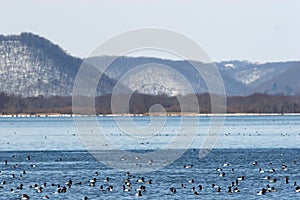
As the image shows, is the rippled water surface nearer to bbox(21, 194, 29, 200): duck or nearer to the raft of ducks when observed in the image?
the raft of ducks

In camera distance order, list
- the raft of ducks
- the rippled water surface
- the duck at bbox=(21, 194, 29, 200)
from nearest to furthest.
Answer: the duck at bbox=(21, 194, 29, 200), the raft of ducks, the rippled water surface

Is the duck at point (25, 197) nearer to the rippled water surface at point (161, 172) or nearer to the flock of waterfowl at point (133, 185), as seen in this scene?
the flock of waterfowl at point (133, 185)

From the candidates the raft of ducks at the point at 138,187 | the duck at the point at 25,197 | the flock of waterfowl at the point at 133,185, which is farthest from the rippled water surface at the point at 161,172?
the duck at the point at 25,197

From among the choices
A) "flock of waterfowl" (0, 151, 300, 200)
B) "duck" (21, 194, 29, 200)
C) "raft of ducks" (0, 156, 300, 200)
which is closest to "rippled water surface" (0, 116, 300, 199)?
"flock of waterfowl" (0, 151, 300, 200)

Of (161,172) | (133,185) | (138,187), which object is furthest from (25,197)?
(161,172)

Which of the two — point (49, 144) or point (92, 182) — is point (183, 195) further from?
point (49, 144)

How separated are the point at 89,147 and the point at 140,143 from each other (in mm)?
6540

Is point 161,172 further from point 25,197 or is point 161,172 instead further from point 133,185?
point 25,197

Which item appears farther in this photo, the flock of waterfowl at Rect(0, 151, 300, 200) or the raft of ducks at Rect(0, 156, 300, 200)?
the flock of waterfowl at Rect(0, 151, 300, 200)

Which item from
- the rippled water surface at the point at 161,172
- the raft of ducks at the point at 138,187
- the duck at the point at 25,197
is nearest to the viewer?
the duck at the point at 25,197

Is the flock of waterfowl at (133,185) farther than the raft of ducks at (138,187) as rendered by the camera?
Yes

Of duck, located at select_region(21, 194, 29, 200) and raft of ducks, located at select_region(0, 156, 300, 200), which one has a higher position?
raft of ducks, located at select_region(0, 156, 300, 200)

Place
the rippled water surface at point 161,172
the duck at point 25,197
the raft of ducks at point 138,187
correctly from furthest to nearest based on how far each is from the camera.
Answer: the rippled water surface at point 161,172 < the raft of ducks at point 138,187 < the duck at point 25,197

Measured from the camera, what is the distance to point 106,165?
62.6 meters
